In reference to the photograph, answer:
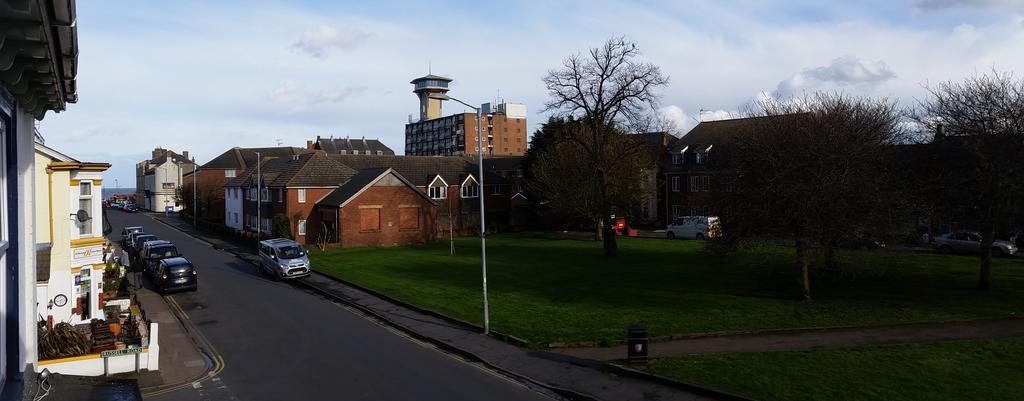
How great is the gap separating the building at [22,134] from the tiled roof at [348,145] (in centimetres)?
9604

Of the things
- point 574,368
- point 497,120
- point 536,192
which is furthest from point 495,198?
point 497,120

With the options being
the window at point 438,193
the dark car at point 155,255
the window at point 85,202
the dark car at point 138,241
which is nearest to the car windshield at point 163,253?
the dark car at point 155,255

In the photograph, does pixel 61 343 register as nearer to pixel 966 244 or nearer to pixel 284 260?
pixel 284 260

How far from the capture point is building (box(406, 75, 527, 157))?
134 m

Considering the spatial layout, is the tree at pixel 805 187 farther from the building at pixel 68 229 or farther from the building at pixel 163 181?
the building at pixel 163 181

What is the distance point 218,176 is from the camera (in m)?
82.0

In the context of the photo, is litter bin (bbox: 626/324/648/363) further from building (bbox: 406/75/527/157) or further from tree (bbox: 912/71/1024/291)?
building (bbox: 406/75/527/157)

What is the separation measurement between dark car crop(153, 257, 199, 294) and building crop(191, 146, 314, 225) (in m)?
43.6

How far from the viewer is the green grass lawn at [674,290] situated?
2056cm

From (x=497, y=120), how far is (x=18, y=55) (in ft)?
430

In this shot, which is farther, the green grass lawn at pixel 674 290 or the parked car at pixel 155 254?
the parked car at pixel 155 254

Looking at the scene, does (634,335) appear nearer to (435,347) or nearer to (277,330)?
(435,347)

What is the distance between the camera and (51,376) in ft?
31.2

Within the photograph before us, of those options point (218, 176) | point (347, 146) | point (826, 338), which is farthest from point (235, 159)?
point (826, 338)
